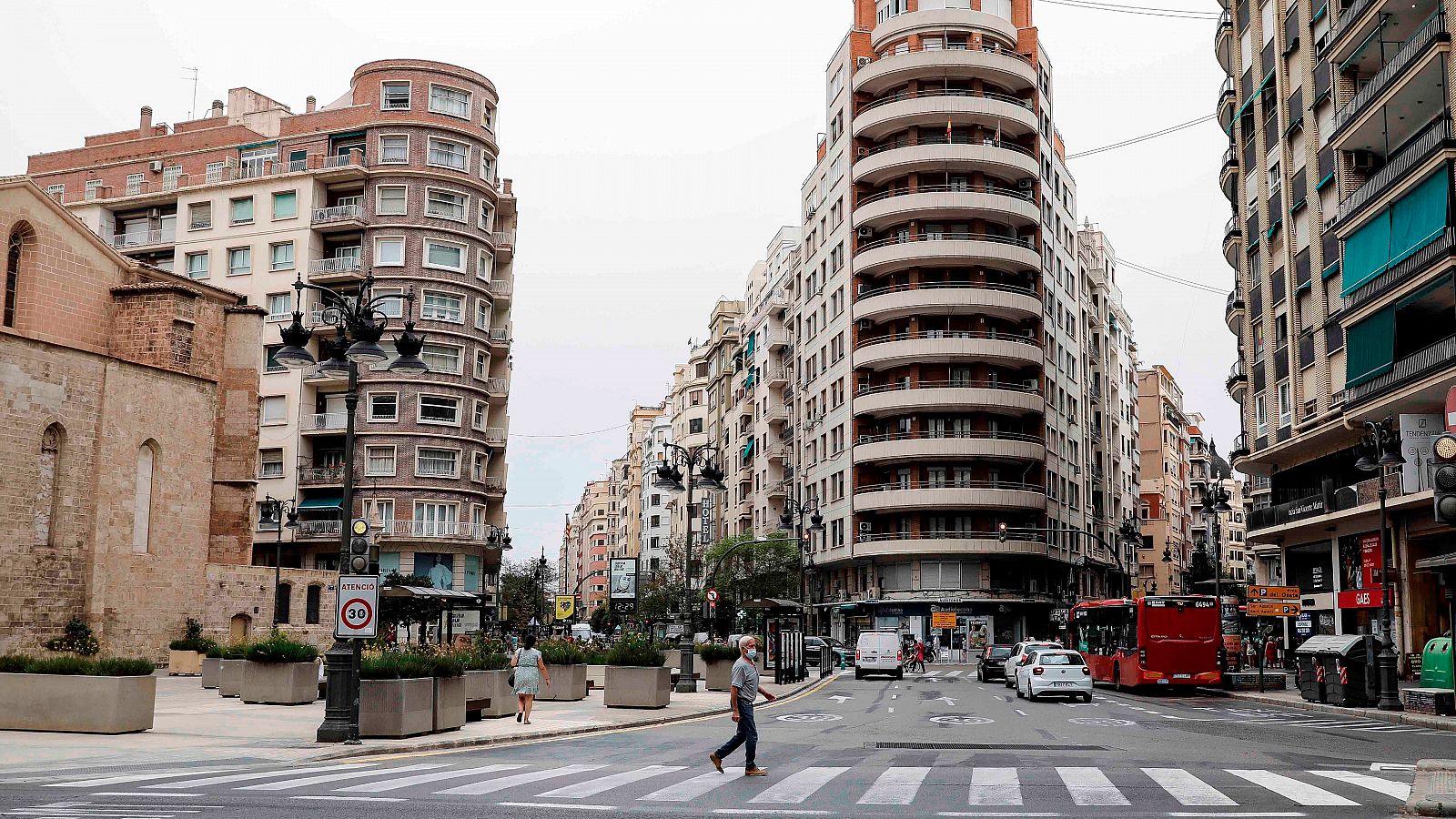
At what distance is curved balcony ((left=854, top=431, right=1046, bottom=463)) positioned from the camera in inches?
2734

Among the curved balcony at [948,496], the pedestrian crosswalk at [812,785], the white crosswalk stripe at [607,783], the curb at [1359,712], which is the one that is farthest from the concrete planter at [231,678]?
the curved balcony at [948,496]

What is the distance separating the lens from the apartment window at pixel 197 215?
68.9 meters

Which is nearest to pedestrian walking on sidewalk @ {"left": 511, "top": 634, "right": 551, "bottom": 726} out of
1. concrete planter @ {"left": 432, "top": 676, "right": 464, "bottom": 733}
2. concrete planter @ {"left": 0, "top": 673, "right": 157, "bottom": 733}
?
concrete planter @ {"left": 432, "top": 676, "right": 464, "bottom": 733}

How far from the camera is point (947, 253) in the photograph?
2783 inches

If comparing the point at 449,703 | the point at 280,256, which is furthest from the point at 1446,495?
the point at 280,256

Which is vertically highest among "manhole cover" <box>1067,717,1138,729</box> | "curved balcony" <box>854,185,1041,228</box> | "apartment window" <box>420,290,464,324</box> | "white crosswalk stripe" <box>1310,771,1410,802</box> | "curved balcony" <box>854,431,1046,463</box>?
"curved balcony" <box>854,185,1041,228</box>

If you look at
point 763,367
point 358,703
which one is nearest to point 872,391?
point 763,367

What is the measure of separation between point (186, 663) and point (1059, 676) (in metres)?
27.0

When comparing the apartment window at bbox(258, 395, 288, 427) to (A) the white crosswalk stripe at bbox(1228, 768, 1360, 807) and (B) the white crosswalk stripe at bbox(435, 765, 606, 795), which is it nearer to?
(B) the white crosswalk stripe at bbox(435, 765, 606, 795)

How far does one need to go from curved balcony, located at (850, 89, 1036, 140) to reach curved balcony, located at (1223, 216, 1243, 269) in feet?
67.8

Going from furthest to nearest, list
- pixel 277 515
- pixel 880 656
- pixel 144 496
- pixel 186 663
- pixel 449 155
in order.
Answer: pixel 449 155 < pixel 277 515 < pixel 880 656 < pixel 144 496 < pixel 186 663

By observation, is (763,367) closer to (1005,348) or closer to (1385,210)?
(1005,348)

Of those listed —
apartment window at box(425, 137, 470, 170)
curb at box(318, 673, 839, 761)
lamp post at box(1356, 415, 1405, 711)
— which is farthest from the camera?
apartment window at box(425, 137, 470, 170)

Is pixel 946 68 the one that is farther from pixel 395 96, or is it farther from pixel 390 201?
pixel 390 201
